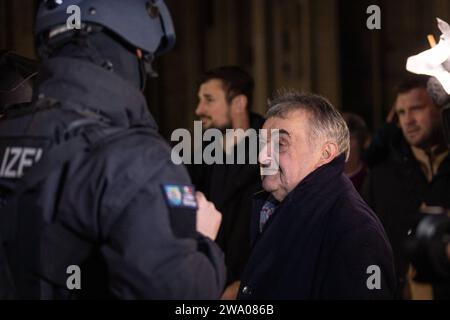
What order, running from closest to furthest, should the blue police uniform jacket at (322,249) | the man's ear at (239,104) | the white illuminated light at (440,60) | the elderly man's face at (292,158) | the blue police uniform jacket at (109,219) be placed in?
the blue police uniform jacket at (109,219)
the blue police uniform jacket at (322,249)
the elderly man's face at (292,158)
the white illuminated light at (440,60)
the man's ear at (239,104)

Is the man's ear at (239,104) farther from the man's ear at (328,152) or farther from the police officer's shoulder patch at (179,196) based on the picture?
the police officer's shoulder patch at (179,196)

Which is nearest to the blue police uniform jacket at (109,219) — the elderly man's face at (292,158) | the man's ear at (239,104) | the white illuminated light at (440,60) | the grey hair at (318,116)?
the elderly man's face at (292,158)

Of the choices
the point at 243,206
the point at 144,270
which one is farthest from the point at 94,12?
the point at 243,206

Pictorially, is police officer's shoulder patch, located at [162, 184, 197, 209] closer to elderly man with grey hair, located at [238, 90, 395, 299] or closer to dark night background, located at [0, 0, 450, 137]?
elderly man with grey hair, located at [238, 90, 395, 299]

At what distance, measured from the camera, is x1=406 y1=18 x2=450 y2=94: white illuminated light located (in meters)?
3.66

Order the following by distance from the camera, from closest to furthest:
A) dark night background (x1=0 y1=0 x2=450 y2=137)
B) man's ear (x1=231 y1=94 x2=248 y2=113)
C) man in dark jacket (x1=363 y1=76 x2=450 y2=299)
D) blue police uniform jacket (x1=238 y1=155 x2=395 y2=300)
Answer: blue police uniform jacket (x1=238 y1=155 x2=395 y2=300), man in dark jacket (x1=363 y1=76 x2=450 y2=299), man's ear (x1=231 y1=94 x2=248 y2=113), dark night background (x1=0 y1=0 x2=450 y2=137)

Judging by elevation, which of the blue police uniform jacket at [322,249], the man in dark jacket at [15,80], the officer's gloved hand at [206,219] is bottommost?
the blue police uniform jacket at [322,249]

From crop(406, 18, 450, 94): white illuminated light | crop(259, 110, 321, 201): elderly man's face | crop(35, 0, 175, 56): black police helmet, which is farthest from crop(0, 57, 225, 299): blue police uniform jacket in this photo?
crop(406, 18, 450, 94): white illuminated light

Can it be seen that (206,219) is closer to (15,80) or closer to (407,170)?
(15,80)

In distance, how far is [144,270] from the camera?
7.52 feet

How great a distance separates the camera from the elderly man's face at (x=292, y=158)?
3.50 m

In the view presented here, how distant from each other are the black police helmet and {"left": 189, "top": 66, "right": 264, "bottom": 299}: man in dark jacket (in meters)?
2.50

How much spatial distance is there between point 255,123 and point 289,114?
7.25 feet
